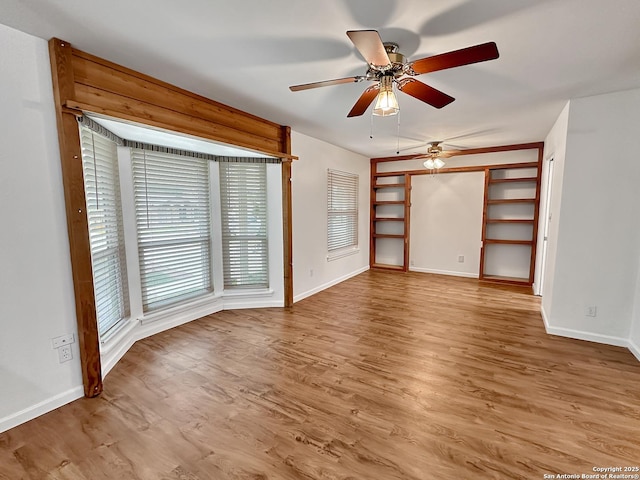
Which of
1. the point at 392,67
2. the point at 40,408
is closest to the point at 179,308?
the point at 40,408

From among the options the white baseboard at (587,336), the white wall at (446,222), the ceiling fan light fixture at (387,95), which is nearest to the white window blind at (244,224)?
the ceiling fan light fixture at (387,95)

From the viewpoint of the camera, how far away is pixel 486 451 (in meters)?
1.66

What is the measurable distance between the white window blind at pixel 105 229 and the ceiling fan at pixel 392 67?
185cm

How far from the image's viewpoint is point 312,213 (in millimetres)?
4578

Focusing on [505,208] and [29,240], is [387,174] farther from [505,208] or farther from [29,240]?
[29,240]

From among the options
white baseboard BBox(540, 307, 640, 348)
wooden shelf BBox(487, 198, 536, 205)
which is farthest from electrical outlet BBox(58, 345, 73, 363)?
wooden shelf BBox(487, 198, 536, 205)

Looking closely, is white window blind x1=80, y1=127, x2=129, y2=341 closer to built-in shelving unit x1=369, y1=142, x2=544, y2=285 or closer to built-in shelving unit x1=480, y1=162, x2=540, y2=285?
built-in shelving unit x1=369, y1=142, x2=544, y2=285

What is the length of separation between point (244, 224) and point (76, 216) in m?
2.08

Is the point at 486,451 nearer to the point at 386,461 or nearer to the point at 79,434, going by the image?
the point at 386,461

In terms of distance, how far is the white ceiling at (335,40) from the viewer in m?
1.57

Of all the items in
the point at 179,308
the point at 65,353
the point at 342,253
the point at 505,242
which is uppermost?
the point at 505,242

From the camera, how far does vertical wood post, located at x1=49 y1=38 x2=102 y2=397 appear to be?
6.34 ft

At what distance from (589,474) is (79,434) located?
2.89m

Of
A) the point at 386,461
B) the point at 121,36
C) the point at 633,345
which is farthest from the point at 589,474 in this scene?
the point at 121,36
